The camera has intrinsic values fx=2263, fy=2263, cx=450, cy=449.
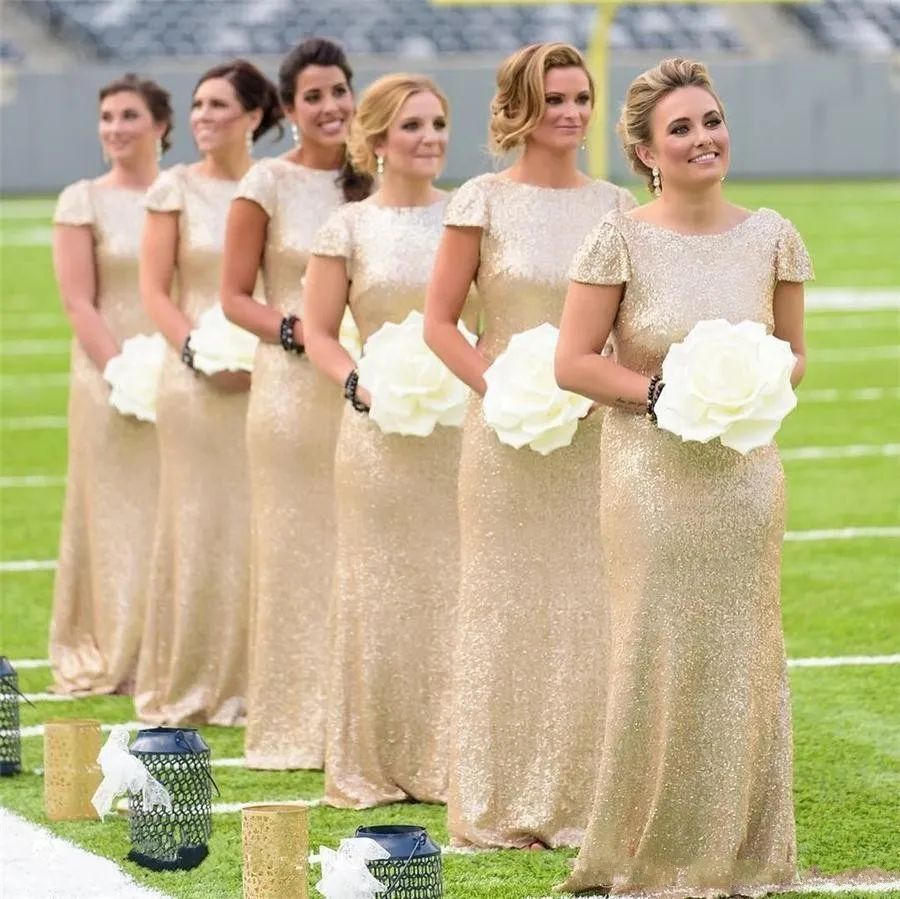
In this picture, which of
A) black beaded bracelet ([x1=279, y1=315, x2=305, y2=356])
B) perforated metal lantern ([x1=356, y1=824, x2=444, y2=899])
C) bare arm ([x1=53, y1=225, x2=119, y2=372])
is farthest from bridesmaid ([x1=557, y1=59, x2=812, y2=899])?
bare arm ([x1=53, y1=225, x2=119, y2=372])

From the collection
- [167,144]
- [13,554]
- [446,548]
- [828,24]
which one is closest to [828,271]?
[13,554]

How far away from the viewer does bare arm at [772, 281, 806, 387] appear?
513 cm

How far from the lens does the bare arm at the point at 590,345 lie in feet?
16.5

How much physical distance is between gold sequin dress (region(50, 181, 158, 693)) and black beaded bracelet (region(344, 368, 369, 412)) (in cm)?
221

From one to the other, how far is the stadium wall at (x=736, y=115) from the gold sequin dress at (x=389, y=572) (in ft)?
111

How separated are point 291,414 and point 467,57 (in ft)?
123

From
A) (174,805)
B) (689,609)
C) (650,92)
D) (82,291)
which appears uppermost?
(650,92)

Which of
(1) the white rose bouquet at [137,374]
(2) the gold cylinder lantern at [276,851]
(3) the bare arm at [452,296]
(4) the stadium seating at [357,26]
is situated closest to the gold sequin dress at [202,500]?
(1) the white rose bouquet at [137,374]

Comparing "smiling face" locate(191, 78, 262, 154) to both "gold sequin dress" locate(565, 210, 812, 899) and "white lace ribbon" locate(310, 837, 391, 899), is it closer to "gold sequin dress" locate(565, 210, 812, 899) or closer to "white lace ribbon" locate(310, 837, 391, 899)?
"gold sequin dress" locate(565, 210, 812, 899)

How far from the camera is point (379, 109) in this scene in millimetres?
6391

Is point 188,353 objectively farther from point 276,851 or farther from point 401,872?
point 401,872

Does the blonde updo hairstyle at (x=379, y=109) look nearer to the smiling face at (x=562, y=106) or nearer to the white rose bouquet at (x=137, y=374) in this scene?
the smiling face at (x=562, y=106)

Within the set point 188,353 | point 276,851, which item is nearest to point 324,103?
point 188,353

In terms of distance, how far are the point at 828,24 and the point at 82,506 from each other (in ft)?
131
